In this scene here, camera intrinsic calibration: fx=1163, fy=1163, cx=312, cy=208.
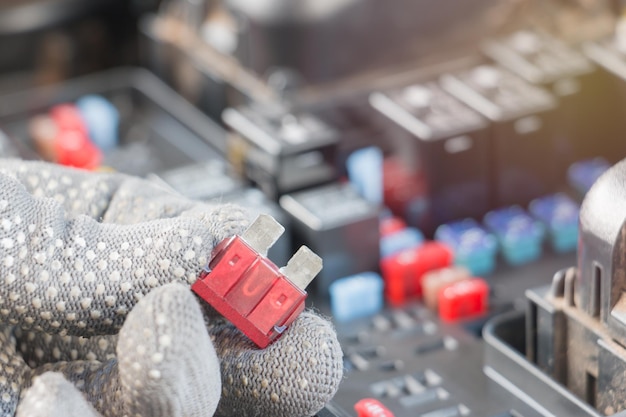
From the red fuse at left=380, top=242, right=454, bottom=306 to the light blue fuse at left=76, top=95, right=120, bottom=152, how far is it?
0.49 m

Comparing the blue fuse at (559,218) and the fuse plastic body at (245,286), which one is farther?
the blue fuse at (559,218)

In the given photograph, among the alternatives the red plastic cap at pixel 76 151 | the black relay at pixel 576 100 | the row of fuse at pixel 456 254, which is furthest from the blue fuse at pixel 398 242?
the red plastic cap at pixel 76 151

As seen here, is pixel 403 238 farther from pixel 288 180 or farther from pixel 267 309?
pixel 267 309

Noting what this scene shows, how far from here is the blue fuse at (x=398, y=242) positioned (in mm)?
1365

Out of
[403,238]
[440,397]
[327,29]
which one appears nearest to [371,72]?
[327,29]

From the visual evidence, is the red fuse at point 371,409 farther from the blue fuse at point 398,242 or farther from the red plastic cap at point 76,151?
the red plastic cap at point 76,151

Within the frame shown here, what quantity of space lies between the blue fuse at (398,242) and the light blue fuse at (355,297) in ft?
0.18

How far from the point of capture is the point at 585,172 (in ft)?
4.83

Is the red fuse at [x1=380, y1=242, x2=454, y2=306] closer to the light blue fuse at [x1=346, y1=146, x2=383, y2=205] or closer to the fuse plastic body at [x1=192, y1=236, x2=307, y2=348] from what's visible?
the light blue fuse at [x1=346, y1=146, x2=383, y2=205]

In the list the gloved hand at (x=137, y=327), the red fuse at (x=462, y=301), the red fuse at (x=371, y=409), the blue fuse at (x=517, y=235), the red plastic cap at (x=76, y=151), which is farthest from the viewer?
the red plastic cap at (x=76, y=151)

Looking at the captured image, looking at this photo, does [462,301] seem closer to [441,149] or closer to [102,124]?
[441,149]

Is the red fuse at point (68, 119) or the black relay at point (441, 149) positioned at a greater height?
the black relay at point (441, 149)

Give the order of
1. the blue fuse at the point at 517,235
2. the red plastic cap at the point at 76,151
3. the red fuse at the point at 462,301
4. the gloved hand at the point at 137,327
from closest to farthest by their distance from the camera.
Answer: the gloved hand at the point at 137,327
the red fuse at the point at 462,301
the blue fuse at the point at 517,235
the red plastic cap at the point at 76,151

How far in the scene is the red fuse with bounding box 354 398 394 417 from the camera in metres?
1.04
